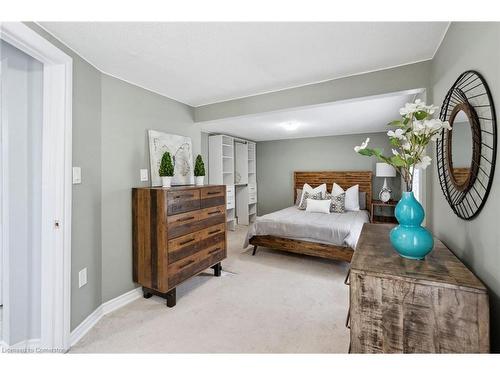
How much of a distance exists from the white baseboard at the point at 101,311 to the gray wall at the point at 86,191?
0.16 ft

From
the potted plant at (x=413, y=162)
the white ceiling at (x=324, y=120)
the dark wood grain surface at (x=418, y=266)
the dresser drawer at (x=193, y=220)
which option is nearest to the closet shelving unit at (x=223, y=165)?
the white ceiling at (x=324, y=120)

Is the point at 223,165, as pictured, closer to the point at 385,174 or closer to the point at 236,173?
the point at 236,173

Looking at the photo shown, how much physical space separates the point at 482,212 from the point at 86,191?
2.60 metres

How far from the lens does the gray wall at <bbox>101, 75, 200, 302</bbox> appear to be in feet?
6.93

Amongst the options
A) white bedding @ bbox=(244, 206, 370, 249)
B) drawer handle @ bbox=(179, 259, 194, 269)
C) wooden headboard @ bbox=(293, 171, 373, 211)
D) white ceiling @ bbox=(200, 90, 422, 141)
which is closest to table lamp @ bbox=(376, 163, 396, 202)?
wooden headboard @ bbox=(293, 171, 373, 211)

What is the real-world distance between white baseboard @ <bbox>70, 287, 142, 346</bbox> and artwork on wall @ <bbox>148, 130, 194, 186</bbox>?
1.18 meters

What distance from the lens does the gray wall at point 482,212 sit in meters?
0.93

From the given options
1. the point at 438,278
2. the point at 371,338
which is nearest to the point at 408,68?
the point at 438,278

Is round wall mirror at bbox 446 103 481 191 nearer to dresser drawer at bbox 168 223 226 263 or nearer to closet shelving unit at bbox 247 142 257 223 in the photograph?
dresser drawer at bbox 168 223 226 263

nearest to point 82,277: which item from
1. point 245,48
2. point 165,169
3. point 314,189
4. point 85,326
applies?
point 85,326

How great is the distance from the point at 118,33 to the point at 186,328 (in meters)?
2.28

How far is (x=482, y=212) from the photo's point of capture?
104 cm
